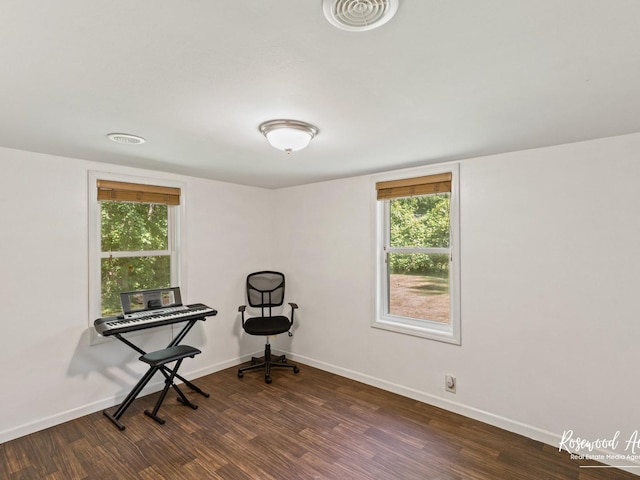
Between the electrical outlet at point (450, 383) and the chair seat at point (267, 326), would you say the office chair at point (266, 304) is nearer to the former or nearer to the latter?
the chair seat at point (267, 326)

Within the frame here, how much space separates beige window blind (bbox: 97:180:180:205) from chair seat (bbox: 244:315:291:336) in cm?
163

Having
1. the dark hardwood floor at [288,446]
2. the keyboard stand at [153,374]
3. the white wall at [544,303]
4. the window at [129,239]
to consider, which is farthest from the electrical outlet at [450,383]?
the window at [129,239]

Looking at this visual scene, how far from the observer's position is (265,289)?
13.9ft

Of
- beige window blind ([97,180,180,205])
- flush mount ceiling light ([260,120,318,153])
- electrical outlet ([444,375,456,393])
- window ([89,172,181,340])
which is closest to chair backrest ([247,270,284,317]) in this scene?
window ([89,172,181,340])

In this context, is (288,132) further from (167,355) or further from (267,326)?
(267,326)

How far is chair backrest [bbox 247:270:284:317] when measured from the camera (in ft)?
13.8

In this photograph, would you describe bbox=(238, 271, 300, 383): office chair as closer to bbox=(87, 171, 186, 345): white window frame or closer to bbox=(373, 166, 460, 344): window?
bbox=(87, 171, 186, 345): white window frame

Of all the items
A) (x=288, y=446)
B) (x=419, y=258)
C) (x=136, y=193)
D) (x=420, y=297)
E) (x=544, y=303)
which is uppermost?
(x=136, y=193)

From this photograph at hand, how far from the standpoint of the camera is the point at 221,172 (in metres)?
3.50

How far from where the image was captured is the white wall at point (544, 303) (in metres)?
2.26

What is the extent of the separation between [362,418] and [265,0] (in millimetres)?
3065

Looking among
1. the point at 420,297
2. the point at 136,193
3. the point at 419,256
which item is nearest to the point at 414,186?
the point at 419,256

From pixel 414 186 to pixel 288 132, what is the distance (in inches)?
66.4

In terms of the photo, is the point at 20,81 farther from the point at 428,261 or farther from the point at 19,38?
the point at 428,261
